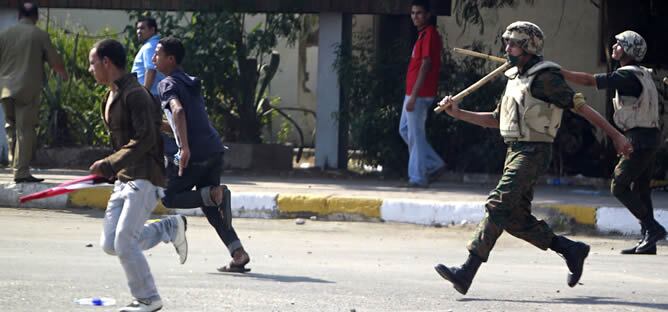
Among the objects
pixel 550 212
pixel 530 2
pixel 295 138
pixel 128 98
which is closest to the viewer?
pixel 128 98

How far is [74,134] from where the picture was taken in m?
14.2

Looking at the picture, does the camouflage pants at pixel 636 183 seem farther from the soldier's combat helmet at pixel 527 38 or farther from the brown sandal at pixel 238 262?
the brown sandal at pixel 238 262

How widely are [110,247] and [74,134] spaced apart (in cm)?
842

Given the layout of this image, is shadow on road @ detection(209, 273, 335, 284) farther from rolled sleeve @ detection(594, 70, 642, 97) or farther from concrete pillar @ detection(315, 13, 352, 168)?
concrete pillar @ detection(315, 13, 352, 168)

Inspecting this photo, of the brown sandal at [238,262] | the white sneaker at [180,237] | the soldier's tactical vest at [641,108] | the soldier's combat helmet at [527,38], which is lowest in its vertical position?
the brown sandal at [238,262]

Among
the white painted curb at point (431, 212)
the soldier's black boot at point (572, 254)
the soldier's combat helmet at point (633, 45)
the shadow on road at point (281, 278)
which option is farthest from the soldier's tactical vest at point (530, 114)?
the white painted curb at point (431, 212)

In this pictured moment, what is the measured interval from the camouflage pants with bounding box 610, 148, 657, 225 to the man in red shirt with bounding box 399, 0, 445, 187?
308 centimetres

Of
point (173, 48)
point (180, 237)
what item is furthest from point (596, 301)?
point (173, 48)

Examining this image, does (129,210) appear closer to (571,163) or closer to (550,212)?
(550,212)

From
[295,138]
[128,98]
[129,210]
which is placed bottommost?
[295,138]

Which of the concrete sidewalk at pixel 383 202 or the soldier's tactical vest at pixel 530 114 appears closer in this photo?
the soldier's tactical vest at pixel 530 114

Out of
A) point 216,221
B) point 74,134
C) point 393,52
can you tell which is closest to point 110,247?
point 216,221

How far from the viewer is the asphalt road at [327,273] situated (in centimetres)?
661

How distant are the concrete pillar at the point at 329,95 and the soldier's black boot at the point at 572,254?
21.7ft
